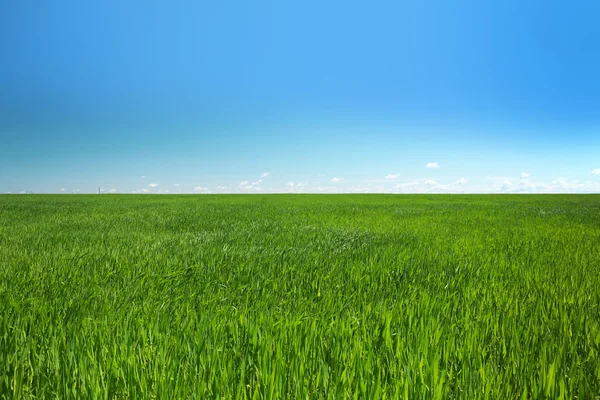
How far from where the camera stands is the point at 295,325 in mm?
2551

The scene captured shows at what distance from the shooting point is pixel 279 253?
228 inches

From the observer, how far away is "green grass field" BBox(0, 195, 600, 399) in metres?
1.91

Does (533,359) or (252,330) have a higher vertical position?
(252,330)

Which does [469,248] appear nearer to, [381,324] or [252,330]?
[381,324]

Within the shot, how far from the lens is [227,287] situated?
13.0 feet

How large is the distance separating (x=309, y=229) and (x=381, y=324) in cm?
686

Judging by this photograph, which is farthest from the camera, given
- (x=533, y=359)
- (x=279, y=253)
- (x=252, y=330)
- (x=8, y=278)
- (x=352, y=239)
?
(x=352, y=239)

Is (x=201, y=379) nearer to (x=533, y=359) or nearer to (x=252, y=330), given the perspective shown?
(x=252, y=330)

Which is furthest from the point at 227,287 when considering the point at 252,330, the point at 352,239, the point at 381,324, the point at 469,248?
the point at 469,248

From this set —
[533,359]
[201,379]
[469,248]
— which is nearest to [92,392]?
[201,379]

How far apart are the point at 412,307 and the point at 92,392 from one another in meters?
2.63

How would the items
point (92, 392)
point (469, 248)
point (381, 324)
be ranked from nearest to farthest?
point (92, 392)
point (381, 324)
point (469, 248)

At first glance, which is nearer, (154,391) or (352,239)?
(154,391)

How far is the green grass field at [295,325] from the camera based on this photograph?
1.91 m
